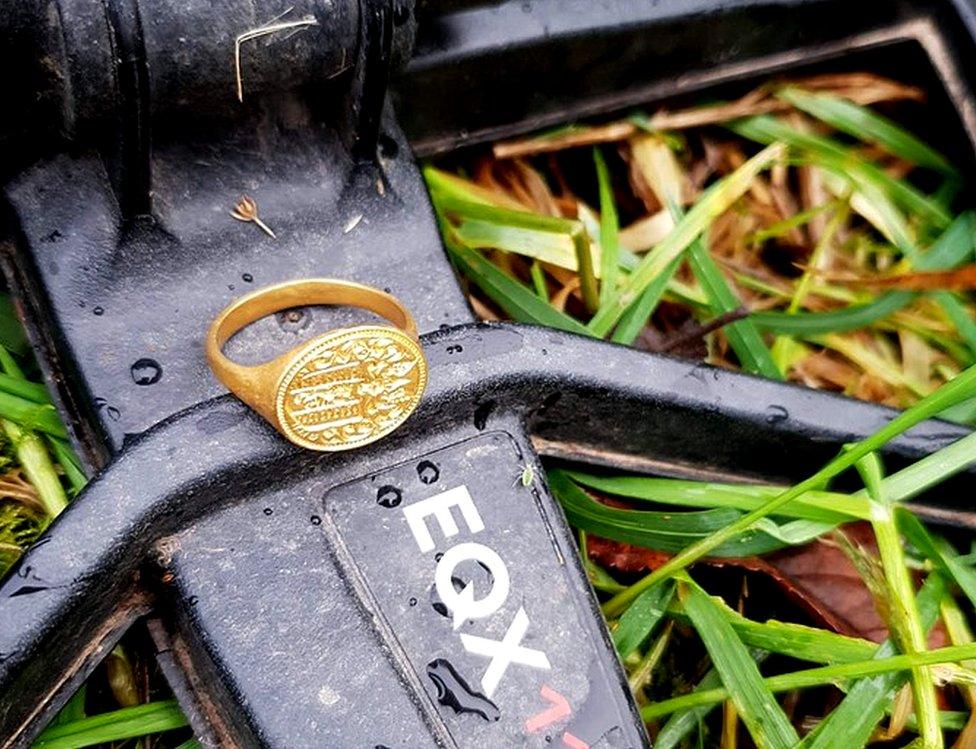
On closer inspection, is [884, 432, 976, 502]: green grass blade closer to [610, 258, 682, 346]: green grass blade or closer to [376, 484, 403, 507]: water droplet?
[610, 258, 682, 346]: green grass blade

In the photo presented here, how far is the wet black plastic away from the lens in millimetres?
1001

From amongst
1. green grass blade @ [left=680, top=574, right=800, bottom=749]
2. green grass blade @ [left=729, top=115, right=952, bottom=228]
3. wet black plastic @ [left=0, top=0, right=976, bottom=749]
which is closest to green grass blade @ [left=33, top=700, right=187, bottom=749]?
wet black plastic @ [left=0, top=0, right=976, bottom=749]

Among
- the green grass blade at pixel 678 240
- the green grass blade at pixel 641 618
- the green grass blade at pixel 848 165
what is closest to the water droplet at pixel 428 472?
the green grass blade at pixel 641 618

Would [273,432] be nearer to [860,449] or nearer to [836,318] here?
[860,449]

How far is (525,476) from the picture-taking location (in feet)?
3.67

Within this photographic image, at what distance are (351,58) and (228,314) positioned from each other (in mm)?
273

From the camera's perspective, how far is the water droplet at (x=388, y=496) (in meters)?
1.08

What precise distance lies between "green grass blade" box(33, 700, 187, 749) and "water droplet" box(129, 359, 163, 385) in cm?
30

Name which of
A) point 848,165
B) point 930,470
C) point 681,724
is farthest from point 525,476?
point 848,165

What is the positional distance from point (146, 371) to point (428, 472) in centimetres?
26

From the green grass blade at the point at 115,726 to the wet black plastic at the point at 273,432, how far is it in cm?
9

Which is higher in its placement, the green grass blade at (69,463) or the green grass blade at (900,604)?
the green grass blade at (69,463)

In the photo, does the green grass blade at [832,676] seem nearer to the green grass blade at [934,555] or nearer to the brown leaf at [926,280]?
the green grass blade at [934,555]

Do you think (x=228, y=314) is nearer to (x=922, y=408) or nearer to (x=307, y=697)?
(x=307, y=697)
